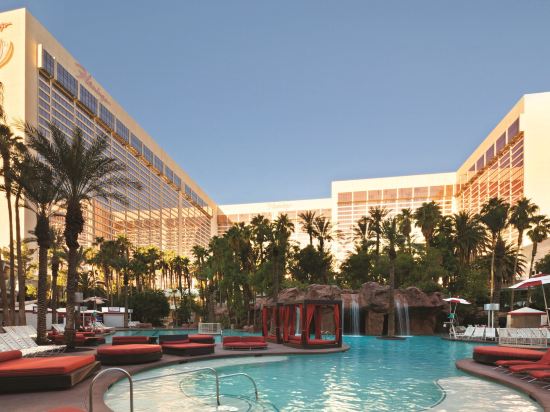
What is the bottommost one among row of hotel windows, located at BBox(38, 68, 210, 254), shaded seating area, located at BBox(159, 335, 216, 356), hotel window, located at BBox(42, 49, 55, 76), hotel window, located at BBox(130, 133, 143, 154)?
shaded seating area, located at BBox(159, 335, 216, 356)

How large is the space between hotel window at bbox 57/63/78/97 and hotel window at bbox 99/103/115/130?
11430 millimetres

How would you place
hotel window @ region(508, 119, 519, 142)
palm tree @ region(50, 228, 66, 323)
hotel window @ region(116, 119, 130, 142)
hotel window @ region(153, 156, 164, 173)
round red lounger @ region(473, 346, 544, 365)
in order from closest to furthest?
round red lounger @ region(473, 346, 544, 365), palm tree @ region(50, 228, 66, 323), hotel window @ region(508, 119, 519, 142), hotel window @ region(116, 119, 130, 142), hotel window @ region(153, 156, 164, 173)

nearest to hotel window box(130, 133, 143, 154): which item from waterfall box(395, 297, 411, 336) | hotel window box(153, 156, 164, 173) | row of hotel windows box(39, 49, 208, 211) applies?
row of hotel windows box(39, 49, 208, 211)

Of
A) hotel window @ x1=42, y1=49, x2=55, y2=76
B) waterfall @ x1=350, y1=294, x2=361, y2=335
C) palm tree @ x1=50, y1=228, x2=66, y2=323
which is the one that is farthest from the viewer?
hotel window @ x1=42, y1=49, x2=55, y2=76

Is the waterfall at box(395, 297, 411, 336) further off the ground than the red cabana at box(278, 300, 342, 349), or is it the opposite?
the red cabana at box(278, 300, 342, 349)

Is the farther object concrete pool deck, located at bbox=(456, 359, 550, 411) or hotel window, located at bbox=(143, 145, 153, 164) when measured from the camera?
A: hotel window, located at bbox=(143, 145, 153, 164)

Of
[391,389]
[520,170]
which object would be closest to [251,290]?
[391,389]

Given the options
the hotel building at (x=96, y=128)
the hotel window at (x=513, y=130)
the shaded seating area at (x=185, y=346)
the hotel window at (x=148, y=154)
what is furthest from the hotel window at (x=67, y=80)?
the hotel window at (x=513, y=130)

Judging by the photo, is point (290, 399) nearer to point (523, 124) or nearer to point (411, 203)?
point (523, 124)

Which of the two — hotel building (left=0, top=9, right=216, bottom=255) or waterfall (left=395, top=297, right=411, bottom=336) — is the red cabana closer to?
hotel building (left=0, top=9, right=216, bottom=255)

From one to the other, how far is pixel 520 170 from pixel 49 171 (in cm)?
7376

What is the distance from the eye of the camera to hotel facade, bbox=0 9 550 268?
69.6 metres

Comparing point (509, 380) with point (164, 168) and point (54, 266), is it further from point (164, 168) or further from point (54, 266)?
point (164, 168)

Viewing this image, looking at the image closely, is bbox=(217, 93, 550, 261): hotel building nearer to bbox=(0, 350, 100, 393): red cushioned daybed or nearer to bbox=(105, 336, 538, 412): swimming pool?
bbox=(105, 336, 538, 412): swimming pool
